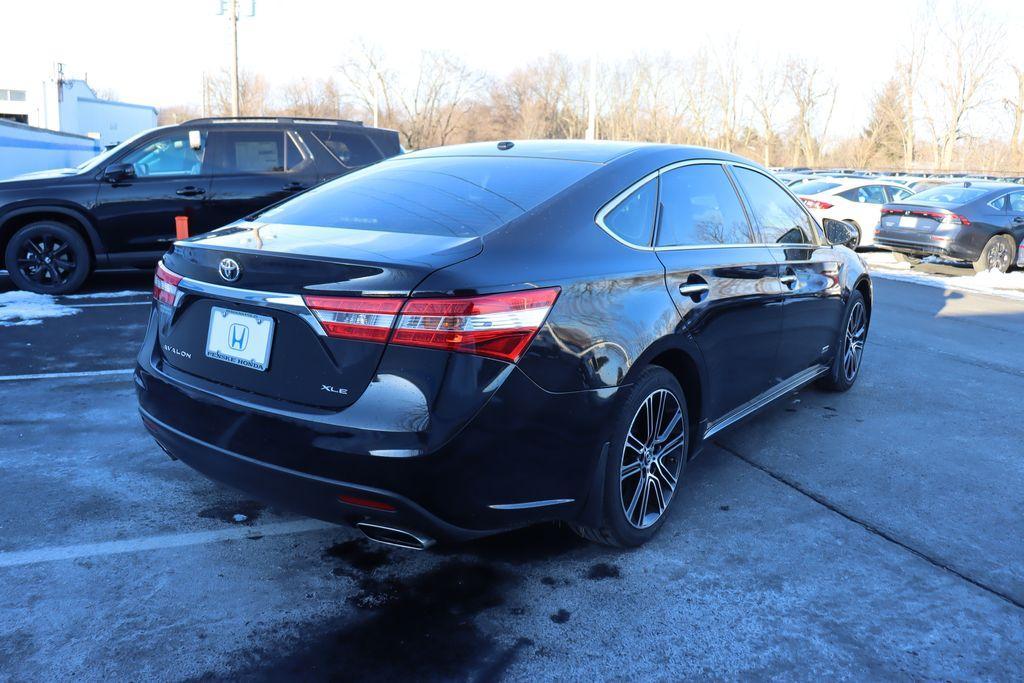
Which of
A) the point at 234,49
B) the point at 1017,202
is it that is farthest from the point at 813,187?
the point at 234,49

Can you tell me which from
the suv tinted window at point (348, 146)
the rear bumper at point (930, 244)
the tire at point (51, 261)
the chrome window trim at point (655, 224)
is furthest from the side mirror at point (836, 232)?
the rear bumper at point (930, 244)

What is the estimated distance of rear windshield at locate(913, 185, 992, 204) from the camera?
14438 millimetres

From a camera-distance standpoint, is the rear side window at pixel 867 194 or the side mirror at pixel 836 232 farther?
the rear side window at pixel 867 194

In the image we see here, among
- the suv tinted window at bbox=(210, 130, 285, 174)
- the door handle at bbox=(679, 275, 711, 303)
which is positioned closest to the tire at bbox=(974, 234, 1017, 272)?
the suv tinted window at bbox=(210, 130, 285, 174)

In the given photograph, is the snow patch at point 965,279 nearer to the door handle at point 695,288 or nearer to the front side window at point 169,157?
the front side window at point 169,157

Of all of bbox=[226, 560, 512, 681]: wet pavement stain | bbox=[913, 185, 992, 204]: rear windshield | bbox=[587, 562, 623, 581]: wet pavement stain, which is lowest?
bbox=[226, 560, 512, 681]: wet pavement stain

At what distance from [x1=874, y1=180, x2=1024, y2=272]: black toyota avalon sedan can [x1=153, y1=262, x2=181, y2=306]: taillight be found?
13.6 metres

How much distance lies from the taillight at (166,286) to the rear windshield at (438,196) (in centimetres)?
48

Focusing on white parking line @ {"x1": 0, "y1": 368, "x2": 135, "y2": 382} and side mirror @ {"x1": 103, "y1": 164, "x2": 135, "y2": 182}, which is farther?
side mirror @ {"x1": 103, "y1": 164, "x2": 135, "y2": 182}

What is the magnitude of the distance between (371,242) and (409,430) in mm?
737

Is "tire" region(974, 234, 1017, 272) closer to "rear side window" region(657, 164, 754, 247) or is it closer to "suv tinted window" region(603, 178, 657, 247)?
"rear side window" region(657, 164, 754, 247)

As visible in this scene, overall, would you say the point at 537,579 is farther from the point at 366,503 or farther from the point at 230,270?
the point at 230,270

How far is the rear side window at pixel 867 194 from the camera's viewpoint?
17641mm

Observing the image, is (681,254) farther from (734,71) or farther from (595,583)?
(734,71)
